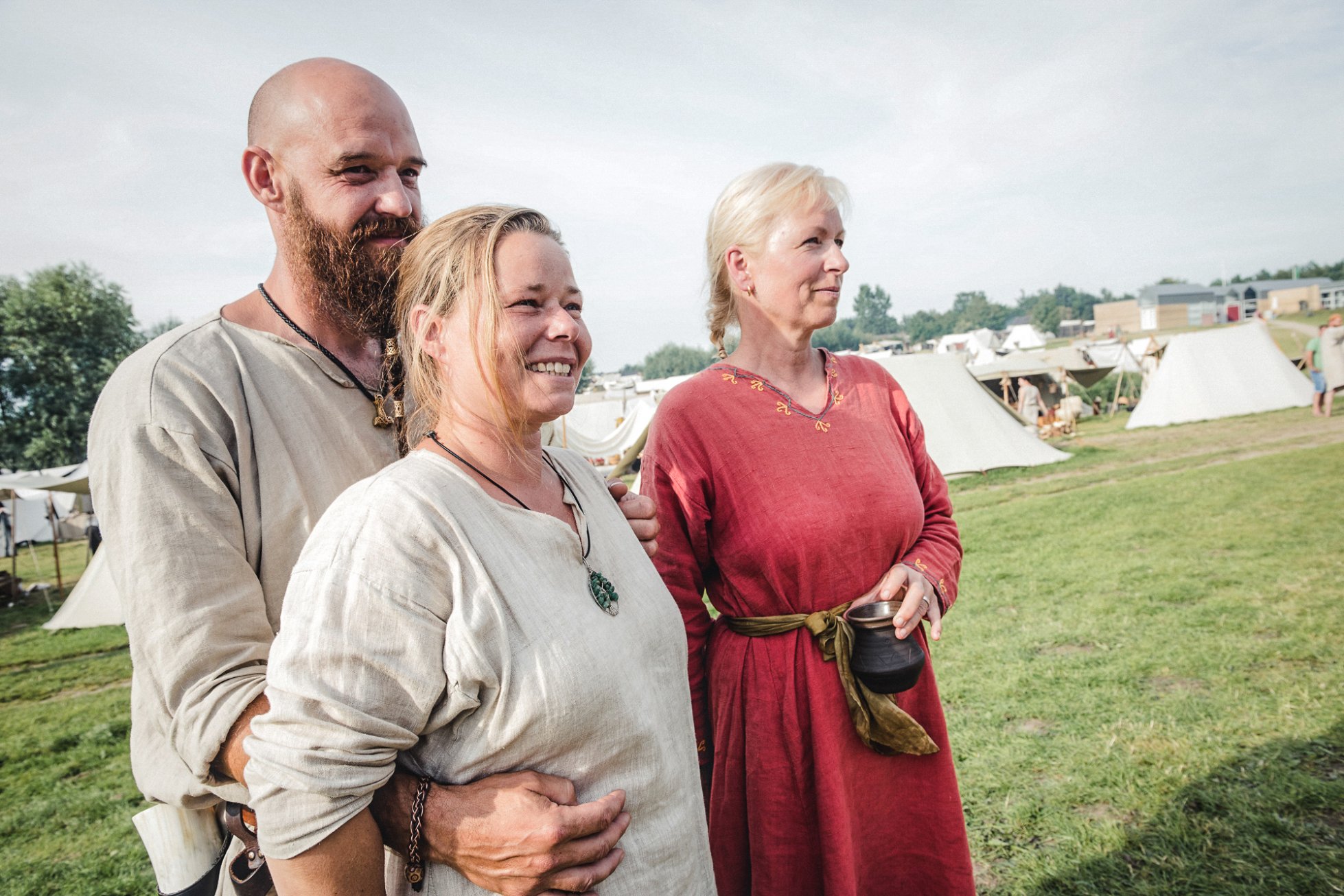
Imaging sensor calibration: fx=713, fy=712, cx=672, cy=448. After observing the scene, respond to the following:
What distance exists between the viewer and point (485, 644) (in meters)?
1.02

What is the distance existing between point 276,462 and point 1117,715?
4162 millimetres

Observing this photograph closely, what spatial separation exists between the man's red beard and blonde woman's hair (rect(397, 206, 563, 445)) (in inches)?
7.2

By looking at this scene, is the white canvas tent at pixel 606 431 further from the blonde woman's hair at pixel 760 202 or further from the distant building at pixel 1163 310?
the distant building at pixel 1163 310

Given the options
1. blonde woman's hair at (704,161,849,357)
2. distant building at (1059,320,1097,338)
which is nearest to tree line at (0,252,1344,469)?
blonde woman's hair at (704,161,849,357)

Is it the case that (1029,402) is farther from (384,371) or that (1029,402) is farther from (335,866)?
(335,866)

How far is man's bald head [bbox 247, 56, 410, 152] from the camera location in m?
1.45

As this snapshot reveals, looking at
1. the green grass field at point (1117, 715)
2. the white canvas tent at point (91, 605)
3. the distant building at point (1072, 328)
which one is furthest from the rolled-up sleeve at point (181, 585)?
the distant building at point (1072, 328)

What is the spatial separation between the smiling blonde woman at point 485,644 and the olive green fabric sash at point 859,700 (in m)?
0.67

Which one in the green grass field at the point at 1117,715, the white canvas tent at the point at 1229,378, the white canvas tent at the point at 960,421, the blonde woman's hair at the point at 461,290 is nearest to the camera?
the blonde woman's hair at the point at 461,290

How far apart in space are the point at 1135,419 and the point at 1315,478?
9.92 metres

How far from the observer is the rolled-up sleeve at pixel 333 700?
90 cm

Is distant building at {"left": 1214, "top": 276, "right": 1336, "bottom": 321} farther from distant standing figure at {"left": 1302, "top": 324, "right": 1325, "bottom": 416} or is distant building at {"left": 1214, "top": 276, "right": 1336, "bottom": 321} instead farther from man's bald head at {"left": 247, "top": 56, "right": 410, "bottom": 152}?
man's bald head at {"left": 247, "top": 56, "right": 410, "bottom": 152}

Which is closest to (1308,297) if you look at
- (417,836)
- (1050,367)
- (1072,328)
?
(1072,328)

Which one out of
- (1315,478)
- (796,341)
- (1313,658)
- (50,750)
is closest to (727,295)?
(796,341)
